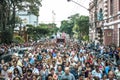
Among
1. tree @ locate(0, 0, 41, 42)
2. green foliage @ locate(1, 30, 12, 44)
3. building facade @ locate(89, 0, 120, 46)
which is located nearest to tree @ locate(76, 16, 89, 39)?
tree @ locate(0, 0, 41, 42)

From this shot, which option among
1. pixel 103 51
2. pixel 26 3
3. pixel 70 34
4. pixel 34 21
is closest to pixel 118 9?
pixel 103 51

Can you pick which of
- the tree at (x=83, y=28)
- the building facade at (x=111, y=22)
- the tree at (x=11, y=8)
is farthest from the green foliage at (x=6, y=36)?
the tree at (x=83, y=28)

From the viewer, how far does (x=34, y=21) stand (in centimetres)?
13925

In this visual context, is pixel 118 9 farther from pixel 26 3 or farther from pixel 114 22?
pixel 26 3

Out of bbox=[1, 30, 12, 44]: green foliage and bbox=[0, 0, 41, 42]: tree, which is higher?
bbox=[0, 0, 41, 42]: tree

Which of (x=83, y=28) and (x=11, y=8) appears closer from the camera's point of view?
(x=11, y=8)

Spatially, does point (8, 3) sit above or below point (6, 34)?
above

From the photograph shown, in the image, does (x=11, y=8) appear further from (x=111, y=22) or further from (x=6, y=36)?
(x=111, y=22)

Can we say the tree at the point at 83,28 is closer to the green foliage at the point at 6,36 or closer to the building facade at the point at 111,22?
the green foliage at the point at 6,36

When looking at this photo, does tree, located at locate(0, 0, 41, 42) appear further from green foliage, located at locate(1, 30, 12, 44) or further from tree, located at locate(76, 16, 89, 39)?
tree, located at locate(76, 16, 89, 39)

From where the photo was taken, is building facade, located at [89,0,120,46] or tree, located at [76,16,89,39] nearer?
building facade, located at [89,0,120,46]

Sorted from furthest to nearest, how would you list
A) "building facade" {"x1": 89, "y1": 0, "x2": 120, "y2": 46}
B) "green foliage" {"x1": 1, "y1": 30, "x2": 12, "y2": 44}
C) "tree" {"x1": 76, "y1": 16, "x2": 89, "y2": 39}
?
1. "tree" {"x1": 76, "y1": 16, "x2": 89, "y2": 39}
2. "green foliage" {"x1": 1, "y1": 30, "x2": 12, "y2": 44}
3. "building facade" {"x1": 89, "y1": 0, "x2": 120, "y2": 46}

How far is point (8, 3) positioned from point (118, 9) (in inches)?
848

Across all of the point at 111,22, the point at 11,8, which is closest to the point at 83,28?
the point at 11,8
